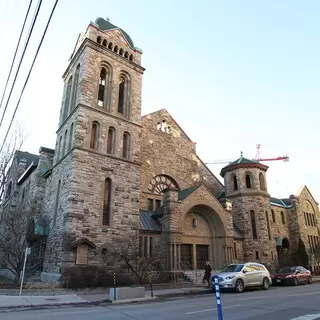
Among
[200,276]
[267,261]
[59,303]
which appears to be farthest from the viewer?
[267,261]

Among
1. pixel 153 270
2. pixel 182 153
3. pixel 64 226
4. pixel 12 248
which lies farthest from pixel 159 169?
pixel 12 248

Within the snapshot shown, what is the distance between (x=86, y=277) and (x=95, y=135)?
10.3 meters

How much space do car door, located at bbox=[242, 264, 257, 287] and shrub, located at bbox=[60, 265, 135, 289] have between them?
7.42 meters

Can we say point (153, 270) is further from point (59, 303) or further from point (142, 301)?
point (59, 303)

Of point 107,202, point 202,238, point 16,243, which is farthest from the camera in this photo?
point 202,238

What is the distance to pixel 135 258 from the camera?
2052 cm

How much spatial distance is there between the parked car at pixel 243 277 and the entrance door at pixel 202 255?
23.6ft

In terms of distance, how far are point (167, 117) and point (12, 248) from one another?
65.0 feet

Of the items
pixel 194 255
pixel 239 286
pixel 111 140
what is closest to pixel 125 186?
pixel 111 140

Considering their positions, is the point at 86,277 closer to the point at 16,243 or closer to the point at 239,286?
the point at 16,243

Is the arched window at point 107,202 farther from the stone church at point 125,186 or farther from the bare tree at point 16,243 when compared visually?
A: the bare tree at point 16,243

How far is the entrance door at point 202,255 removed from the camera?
25375 mm

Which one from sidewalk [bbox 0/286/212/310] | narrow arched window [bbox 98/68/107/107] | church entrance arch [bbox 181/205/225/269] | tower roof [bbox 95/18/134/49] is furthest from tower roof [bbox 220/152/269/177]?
sidewalk [bbox 0/286/212/310]

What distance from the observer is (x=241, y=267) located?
17812mm
